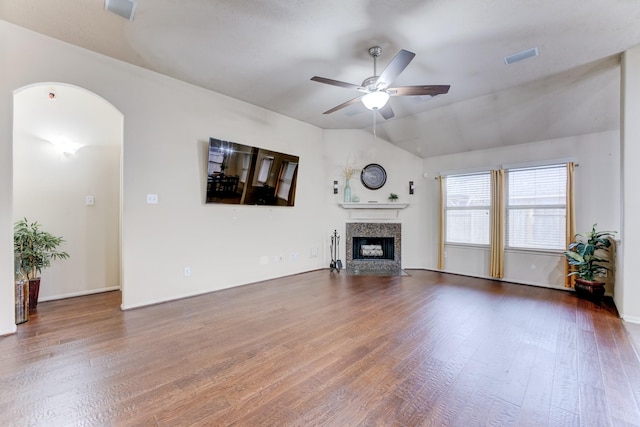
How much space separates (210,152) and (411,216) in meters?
4.17

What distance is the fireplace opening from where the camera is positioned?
6020 millimetres

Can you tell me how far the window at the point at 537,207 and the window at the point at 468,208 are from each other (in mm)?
373

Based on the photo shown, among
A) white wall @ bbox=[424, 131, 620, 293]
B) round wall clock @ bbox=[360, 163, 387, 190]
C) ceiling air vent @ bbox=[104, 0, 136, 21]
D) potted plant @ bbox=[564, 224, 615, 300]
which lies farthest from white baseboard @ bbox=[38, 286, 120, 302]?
potted plant @ bbox=[564, 224, 615, 300]

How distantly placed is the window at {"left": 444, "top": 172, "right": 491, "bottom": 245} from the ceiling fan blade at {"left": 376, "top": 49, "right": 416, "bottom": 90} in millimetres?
3585

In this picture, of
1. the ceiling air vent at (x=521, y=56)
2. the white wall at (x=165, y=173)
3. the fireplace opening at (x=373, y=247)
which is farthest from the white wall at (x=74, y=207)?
the ceiling air vent at (x=521, y=56)

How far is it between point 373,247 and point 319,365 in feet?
13.5

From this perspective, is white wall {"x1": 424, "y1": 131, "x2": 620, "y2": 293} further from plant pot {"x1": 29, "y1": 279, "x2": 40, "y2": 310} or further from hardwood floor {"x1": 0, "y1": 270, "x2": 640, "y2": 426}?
plant pot {"x1": 29, "y1": 279, "x2": 40, "y2": 310}

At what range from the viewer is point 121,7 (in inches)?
96.5

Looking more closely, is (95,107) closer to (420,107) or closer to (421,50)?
(421,50)

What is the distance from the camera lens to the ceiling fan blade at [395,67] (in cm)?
236

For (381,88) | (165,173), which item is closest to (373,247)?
(381,88)

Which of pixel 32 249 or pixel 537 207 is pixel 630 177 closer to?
pixel 537 207

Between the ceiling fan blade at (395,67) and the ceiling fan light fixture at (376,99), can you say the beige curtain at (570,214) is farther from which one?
the ceiling fan blade at (395,67)

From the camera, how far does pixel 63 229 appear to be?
12.6 ft
